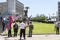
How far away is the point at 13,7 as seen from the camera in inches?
2488

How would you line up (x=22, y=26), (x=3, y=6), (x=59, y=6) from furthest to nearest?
(x=59, y=6) < (x=3, y=6) < (x=22, y=26)

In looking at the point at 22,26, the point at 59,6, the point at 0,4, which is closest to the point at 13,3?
the point at 22,26

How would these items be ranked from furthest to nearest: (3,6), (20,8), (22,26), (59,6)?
1. (59,6)
2. (20,8)
3. (3,6)
4. (22,26)

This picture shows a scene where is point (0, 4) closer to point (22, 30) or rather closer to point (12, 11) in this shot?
point (12, 11)

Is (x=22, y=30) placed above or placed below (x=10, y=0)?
below

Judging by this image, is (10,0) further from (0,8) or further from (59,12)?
(59,12)

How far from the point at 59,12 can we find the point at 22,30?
12742cm

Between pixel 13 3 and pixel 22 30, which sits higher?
pixel 13 3

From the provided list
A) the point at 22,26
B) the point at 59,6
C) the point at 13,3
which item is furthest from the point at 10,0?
the point at 59,6

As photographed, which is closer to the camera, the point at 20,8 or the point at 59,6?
the point at 20,8

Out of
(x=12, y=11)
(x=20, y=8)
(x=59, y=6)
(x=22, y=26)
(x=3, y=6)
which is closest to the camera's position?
(x=22, y=26)

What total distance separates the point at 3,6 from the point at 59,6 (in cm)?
4299

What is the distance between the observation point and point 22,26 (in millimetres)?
18422

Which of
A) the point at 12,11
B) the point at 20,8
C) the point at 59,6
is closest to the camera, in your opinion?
the point at 12,11
